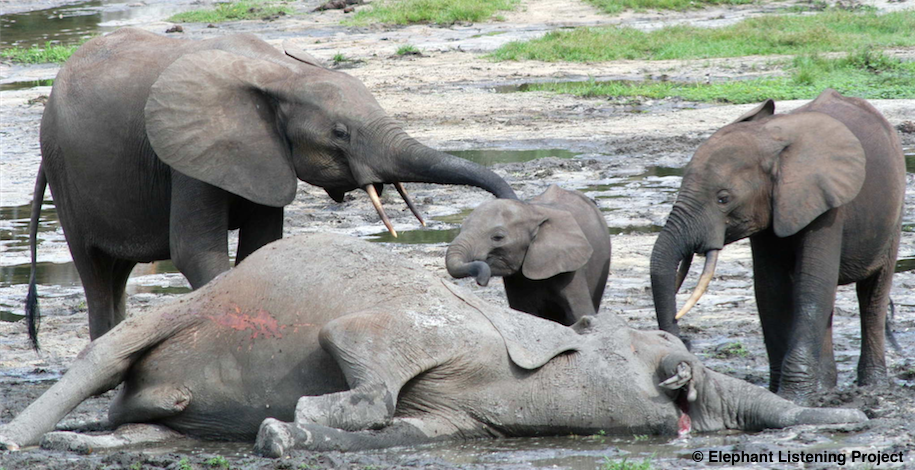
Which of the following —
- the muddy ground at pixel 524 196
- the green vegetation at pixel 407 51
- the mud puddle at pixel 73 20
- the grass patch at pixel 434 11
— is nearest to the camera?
the muddy ground at pixel 524 196

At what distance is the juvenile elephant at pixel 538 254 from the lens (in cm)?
700

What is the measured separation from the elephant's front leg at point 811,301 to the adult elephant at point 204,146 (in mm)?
1395

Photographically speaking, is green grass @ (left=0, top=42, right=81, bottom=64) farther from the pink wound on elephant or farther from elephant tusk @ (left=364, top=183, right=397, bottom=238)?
the pink wound on elephant

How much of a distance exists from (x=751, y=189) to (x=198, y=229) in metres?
2.59

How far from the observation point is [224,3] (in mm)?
32906

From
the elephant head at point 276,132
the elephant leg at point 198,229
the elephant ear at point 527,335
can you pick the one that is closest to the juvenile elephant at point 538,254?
the elephant head at point 276,132

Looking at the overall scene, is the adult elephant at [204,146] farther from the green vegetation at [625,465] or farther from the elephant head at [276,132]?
the green vegetation at [625,465]

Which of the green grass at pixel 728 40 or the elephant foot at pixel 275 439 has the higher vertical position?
the elephant foot at pixel 275 439

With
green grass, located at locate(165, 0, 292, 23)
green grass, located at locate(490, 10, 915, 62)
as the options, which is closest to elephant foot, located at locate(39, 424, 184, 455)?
green grass, located at locate(490, 10, 915, 62)

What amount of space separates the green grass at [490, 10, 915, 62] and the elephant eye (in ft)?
46.5

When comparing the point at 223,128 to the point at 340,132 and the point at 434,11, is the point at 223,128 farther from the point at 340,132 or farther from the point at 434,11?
the point at 434,11

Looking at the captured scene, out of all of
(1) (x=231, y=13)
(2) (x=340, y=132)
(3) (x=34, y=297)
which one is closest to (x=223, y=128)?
(2) (x=340, y=132)

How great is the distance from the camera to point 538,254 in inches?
278

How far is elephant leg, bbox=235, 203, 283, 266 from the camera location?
6.69 m
